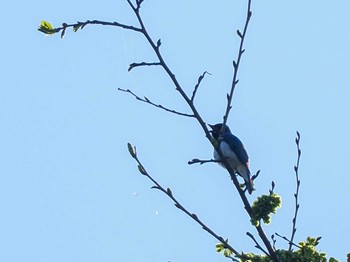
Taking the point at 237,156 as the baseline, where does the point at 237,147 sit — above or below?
above

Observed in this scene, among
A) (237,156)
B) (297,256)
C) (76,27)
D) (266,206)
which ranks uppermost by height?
(237,156)

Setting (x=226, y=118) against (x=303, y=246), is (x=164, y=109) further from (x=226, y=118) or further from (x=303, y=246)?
(x=303, y=246)

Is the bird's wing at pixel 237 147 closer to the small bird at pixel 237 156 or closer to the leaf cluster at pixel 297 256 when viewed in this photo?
the small bird at pixel 237 156

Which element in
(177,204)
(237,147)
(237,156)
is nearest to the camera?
(177,204)

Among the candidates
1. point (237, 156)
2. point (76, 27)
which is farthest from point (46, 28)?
point (237, 156)

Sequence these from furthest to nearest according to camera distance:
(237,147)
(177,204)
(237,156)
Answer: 1. (237,147)
2. (237,156)
3. (177,204)

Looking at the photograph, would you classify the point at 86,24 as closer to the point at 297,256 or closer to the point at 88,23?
the point at 88,23

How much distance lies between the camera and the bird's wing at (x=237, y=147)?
11133 millimetres

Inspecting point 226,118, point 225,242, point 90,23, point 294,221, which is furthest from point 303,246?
point 90,23

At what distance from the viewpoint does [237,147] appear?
11.3m

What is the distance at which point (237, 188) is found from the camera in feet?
17.0

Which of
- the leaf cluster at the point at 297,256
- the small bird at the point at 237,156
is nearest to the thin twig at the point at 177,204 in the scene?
the leaf cluster at the point at 297,256

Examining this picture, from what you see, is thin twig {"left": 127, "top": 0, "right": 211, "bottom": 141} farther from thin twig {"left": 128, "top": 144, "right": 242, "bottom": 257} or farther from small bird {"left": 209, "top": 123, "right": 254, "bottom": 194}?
small bird {"left": 209, "top": 123, "right": 254, "bottom": 194}

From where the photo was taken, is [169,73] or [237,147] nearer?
[169,73]
